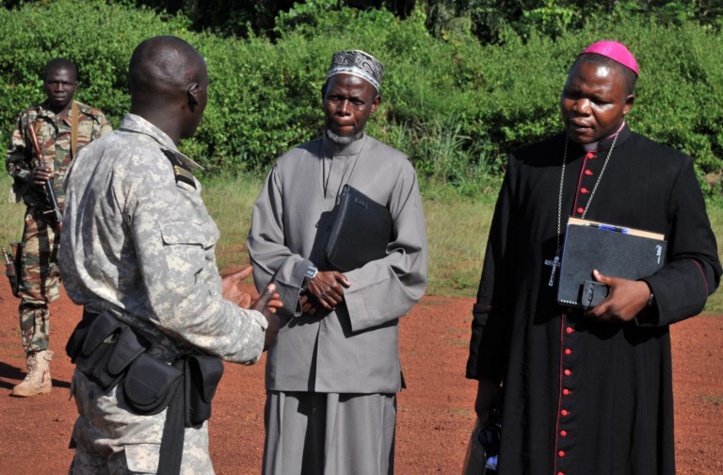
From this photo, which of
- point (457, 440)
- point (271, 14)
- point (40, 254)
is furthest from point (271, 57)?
point (457, 440)

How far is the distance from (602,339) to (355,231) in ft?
4.38

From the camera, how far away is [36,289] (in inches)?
302

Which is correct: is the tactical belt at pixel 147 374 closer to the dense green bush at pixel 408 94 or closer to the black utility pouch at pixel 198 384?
the black utility pouch at pixel 198 384

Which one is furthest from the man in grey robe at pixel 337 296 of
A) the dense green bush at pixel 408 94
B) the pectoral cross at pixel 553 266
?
the dense green bush at pixel 408 94

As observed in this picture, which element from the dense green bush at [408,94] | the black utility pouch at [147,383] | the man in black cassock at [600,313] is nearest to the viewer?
the black utility pouch at [147,383]

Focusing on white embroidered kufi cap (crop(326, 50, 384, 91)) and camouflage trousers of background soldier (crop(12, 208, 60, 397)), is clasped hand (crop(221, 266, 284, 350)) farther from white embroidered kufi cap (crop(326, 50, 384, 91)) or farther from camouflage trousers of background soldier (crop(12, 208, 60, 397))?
camouflage trousers of background soldier (crop(12, 208, 60, 397))

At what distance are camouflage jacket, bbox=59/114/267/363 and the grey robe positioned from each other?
130 cm

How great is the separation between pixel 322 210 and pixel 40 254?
334 cm

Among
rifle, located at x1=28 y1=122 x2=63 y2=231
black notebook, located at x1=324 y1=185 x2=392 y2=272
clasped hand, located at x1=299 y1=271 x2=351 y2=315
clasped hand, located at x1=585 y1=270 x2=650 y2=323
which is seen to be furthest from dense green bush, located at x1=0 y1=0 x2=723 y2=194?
clasped hand, located at x1=585 y1=270 x2=650 y2=323

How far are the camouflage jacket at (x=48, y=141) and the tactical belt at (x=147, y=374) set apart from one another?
4.28 m

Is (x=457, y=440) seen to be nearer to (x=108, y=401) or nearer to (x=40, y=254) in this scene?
(x=40, y=254)

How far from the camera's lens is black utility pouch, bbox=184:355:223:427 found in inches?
140

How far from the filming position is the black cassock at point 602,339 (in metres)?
3.92

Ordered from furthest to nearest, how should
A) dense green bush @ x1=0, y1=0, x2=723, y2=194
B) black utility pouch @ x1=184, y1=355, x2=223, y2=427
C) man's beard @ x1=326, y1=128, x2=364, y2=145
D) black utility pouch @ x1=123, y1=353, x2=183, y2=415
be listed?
dense green bush @ x1=0, y1=0, x2=723, y2=194 < man's beard @ x1=326, y1=128, x2=364, y2=145 < black utility pouch @ x1=184, y1=355, x2=223, y2=427 < black utility pouch @ x1=123, y1=353, x2=183, y2=415
